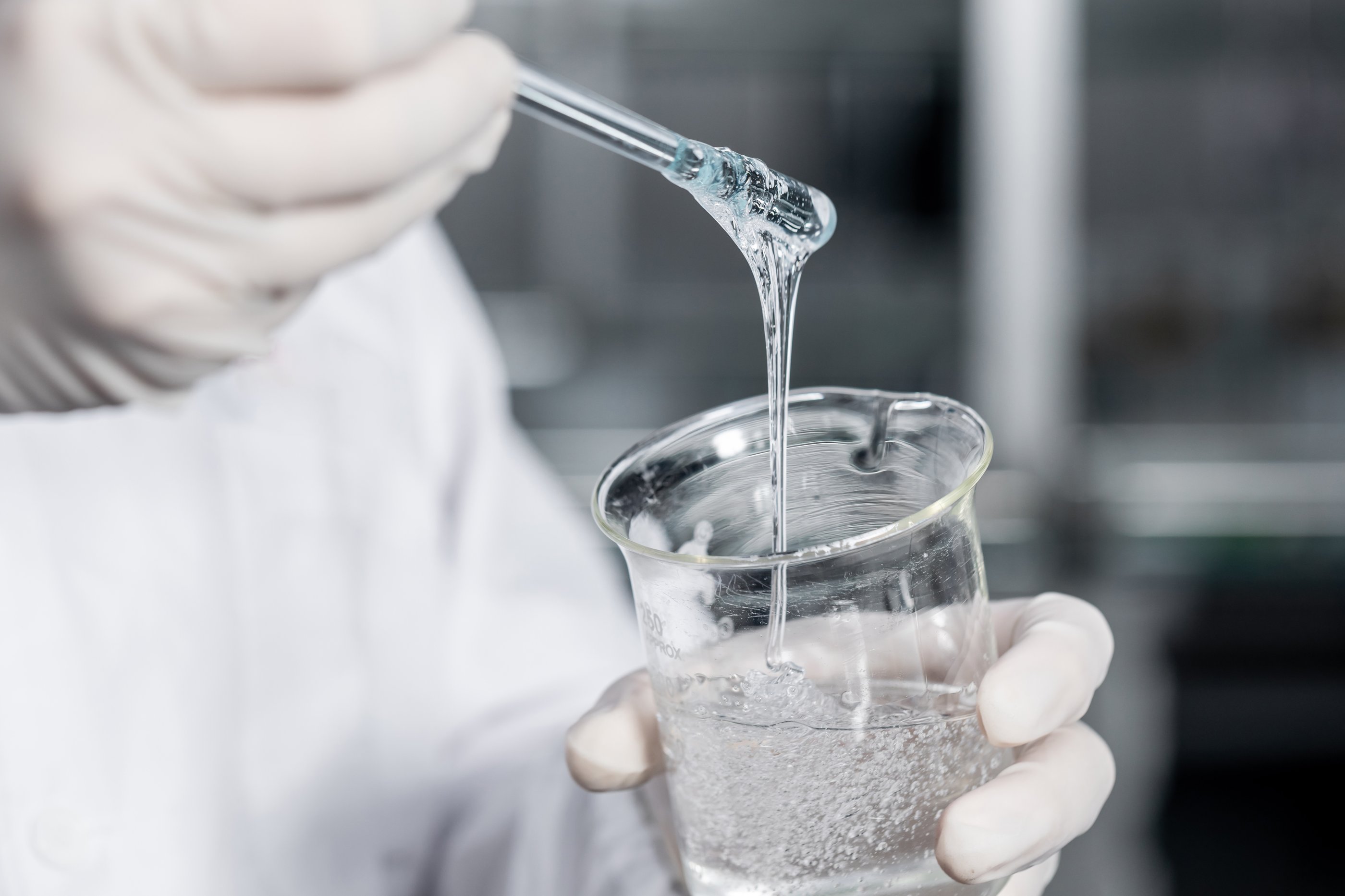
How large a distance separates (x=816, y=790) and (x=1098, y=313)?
151 cm

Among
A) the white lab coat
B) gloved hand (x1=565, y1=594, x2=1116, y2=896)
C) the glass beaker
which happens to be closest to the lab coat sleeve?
the white lab coat

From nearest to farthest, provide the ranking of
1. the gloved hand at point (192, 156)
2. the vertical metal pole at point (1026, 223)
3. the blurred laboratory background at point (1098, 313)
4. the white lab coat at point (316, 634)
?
the gloved hand at point (192, 156) < the white lab coat at point (316, 634) < the vertical metal pole at point (1026, 223) < the blurred laboratory background at point (1098, 313)

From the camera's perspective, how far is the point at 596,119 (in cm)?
47

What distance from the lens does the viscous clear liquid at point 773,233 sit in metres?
0.49

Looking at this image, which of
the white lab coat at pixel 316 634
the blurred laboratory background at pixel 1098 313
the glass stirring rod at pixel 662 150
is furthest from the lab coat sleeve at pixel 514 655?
the blurred laboratory background at pixel 1098 313

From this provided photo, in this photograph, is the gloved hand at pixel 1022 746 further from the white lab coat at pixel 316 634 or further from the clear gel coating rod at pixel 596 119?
the clear gel coating rod at pixel 596 119

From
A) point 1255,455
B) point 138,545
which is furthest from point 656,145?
point 1255,455

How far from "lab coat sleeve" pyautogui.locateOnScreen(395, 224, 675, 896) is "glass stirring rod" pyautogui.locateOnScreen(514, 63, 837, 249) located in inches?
14.5

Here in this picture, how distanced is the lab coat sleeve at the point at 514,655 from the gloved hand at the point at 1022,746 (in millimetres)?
110

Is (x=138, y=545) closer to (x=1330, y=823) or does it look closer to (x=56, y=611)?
(x=56, y=611)

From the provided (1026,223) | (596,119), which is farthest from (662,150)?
(1026,223)

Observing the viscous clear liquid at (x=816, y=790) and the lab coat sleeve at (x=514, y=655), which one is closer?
the viscous clear liquid at (x=816, y=790)

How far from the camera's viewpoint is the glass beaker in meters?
0.47

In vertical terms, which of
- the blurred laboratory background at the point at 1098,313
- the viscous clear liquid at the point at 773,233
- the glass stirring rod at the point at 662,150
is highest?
the glass stirring rod at the point at 662,150
